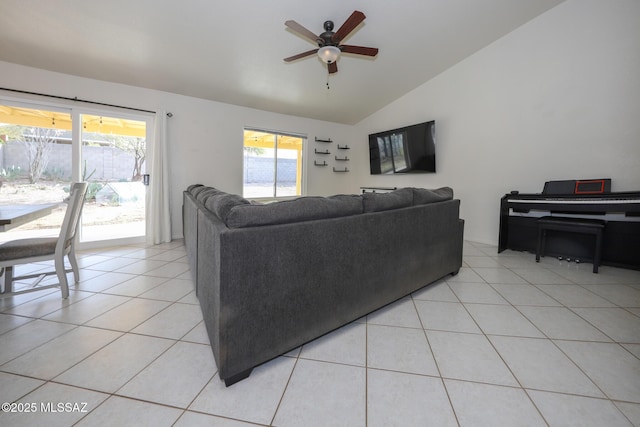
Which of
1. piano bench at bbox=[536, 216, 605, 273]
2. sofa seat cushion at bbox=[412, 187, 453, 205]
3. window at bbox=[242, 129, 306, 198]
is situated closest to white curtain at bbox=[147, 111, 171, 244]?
window at bbox=[242, 129, 306, 198]

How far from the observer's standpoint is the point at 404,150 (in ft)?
16.4

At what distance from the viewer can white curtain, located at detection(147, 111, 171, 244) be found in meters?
3.75

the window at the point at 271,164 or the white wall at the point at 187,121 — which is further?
the window at the point at 271,164

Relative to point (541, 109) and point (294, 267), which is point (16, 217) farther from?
point (541, 109)

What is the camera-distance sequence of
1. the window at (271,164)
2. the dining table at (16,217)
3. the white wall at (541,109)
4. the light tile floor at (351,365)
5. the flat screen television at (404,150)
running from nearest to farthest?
1. the light tile floor at (351,365)
2. the dining table at (16,217)
3. the white wall at (541,109)
4. the flat screen television at (404,150)
5. the window at (271,164)

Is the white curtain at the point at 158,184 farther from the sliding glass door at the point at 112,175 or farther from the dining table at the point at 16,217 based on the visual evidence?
the dining table at the point at 16,217

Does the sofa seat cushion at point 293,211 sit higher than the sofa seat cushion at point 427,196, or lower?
lower

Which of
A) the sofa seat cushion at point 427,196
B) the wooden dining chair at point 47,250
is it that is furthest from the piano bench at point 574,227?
the wooden dining chair at point 47,250

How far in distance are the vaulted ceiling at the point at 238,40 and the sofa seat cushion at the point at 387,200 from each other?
2211mm

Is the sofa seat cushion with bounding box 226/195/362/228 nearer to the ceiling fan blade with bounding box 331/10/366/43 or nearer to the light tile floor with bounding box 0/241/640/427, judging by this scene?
the light tile floor with bounding box 0/241/640/427

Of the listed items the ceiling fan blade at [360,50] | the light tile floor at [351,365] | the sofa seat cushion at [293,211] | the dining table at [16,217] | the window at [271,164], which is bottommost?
the light tile floor at [351,365]

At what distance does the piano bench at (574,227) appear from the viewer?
276 centimetres

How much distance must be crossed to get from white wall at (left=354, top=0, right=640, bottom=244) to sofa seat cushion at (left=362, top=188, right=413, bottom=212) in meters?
2.70

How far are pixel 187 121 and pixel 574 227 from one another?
5483 millimetres
